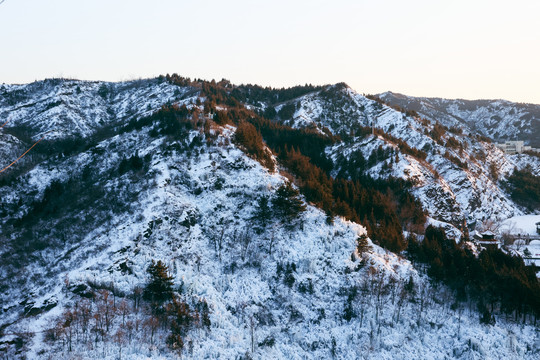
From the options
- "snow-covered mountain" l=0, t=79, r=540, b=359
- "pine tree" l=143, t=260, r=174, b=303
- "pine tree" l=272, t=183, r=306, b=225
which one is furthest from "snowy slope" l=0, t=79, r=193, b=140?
"pine tree" l=143, t=260, r=174, b=303

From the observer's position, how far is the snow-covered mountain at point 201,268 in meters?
39.6

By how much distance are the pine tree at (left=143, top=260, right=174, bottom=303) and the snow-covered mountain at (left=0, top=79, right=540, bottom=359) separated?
51.4 inches

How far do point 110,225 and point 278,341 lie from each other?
34398mm

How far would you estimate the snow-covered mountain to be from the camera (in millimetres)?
39594

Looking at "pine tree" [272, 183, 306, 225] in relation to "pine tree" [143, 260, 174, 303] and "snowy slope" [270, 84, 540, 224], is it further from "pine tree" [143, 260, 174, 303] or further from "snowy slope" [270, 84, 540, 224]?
"snowy slope" [270, 84, 540, 224]

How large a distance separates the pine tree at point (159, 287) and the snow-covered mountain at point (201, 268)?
51.4 inches

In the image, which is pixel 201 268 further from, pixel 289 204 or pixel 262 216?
pixel 289 204

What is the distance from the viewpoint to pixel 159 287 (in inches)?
1683

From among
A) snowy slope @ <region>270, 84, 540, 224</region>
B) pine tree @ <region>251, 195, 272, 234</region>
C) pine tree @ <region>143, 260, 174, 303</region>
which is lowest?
pine tree @ <region>143, 260, 174, 303</region>

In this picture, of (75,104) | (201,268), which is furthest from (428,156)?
(75,104)

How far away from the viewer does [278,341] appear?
41531 mm

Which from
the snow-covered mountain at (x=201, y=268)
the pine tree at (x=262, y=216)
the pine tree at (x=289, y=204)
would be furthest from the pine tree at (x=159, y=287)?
the pine tree at (x=289, y=204)

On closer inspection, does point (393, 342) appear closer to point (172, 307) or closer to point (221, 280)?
point (221, 280)

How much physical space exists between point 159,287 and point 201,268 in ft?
25.9
